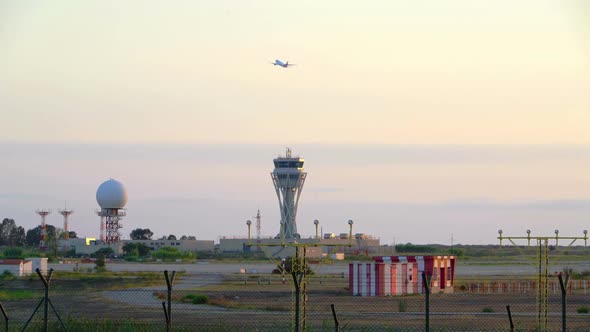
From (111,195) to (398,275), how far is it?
99624 millimetres

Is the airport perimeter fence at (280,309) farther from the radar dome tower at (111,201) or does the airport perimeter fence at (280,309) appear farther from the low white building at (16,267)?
the radar dome tower at (111,201)

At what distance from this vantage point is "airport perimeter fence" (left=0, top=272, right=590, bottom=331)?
1238 inches

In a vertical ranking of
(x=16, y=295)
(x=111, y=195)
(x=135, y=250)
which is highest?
(x=111, y=195)

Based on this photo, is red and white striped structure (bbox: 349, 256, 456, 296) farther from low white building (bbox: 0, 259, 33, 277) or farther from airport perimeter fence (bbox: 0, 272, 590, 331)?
low white building (bbox: 0, 259, 33, 277)

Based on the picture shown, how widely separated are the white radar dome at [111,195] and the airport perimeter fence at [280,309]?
85472 mm

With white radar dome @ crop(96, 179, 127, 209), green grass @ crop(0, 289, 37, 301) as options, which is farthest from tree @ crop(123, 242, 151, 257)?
green grass @ crop(0, 289, 37, 301)

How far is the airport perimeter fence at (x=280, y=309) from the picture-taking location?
3144 centimetres

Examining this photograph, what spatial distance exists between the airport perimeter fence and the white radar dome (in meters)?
85.5

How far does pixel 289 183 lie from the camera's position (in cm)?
17275

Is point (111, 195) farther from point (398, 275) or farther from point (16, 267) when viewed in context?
point (398, 275)

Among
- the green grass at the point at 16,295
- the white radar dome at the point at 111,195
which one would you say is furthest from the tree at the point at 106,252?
the green grass at the point at 16,295

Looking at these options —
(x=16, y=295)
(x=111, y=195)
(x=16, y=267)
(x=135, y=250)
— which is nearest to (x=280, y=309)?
(x=16, y=295)

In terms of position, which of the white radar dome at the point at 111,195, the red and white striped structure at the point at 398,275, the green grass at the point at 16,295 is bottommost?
the green grass at the point at 16,295

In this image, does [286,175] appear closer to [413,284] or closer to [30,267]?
[30,267]
